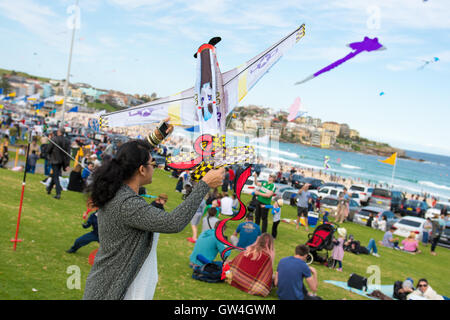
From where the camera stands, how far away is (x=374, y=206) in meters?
26.3

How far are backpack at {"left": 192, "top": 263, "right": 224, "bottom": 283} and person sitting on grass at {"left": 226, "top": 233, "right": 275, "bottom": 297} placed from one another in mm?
355

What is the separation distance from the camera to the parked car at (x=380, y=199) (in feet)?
92.6

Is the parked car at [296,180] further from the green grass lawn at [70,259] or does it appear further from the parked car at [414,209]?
the green grass lawn at [70,259]

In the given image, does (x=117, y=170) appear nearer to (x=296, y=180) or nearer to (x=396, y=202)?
(x=396, y=202)

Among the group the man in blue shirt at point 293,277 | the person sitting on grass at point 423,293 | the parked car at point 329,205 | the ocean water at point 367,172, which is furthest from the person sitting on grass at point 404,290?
the ocean water at point 367,172

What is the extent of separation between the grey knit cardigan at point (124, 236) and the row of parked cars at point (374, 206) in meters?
18.3

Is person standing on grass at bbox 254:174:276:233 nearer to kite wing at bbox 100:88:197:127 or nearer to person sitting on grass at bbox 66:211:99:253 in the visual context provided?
person sitting on grass at bbox 66:211:99:253

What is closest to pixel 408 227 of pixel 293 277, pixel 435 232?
pixel 435 232

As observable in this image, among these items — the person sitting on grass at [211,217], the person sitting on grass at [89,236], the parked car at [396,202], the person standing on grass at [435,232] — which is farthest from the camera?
the parked car at [396,202]

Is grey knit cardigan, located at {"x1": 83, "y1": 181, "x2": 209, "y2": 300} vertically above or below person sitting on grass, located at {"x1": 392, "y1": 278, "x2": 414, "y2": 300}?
above

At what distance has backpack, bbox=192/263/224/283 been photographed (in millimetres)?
6727

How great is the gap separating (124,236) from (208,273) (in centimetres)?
503

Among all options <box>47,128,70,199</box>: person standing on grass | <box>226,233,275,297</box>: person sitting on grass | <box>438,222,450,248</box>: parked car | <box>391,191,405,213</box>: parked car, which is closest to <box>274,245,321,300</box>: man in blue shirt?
<box>226,233,275,297</box>: person sitting on grass

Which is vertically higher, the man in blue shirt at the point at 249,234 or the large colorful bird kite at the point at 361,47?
the large colorful bird kite at the point at 361,47
